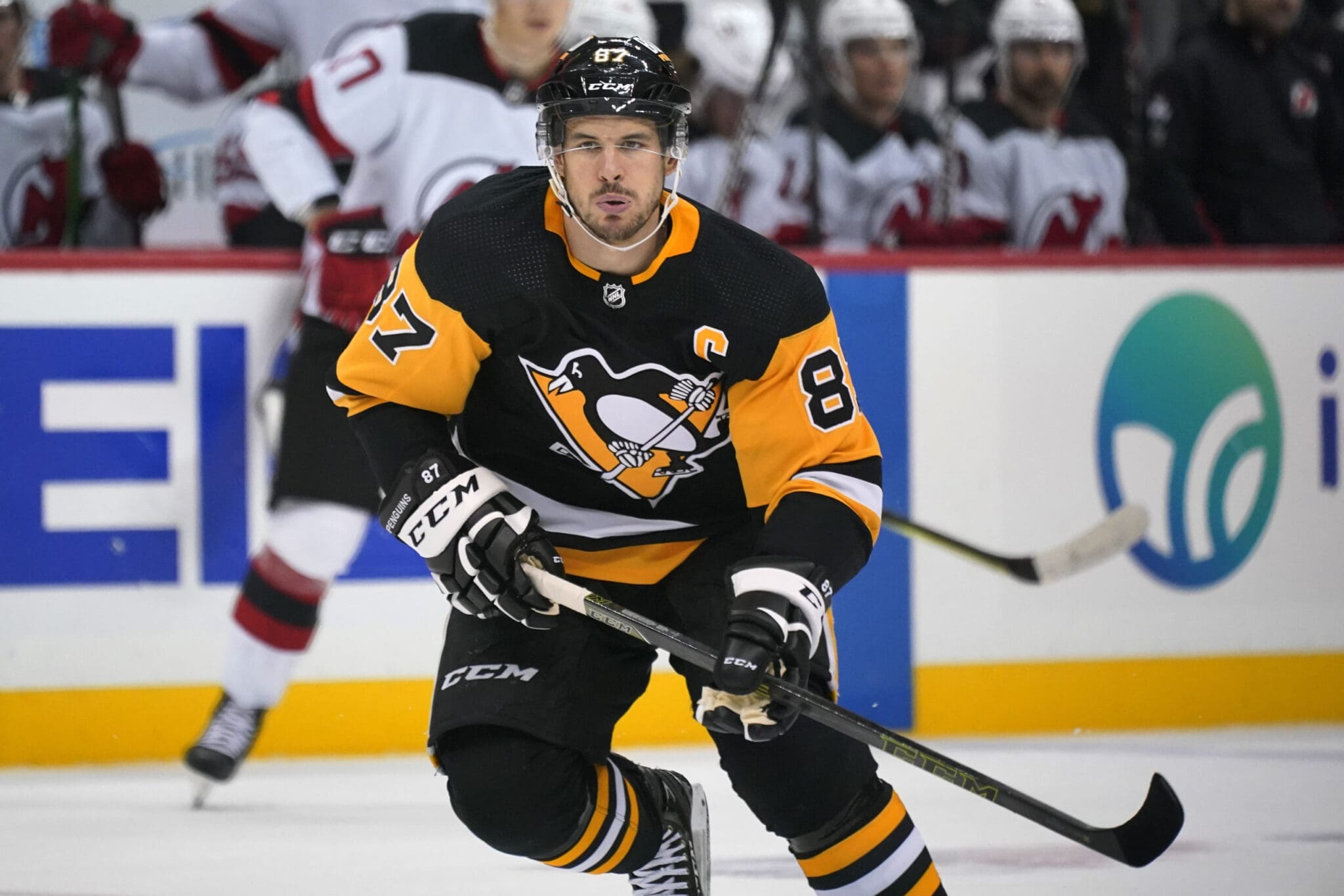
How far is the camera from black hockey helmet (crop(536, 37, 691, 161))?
220 cm

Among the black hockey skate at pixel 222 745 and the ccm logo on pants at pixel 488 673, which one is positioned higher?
the ccm logo on pants at pixel 488 673

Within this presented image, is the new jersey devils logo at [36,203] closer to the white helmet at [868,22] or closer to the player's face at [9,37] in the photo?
the player's face at [9,37]

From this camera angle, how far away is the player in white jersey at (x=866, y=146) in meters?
4.88

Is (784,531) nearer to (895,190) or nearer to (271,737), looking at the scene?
(271,737)

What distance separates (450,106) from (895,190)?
1500mm

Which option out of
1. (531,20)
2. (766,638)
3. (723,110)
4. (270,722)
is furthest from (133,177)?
(766,638)

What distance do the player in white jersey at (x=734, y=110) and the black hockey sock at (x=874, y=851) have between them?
262 centimetres

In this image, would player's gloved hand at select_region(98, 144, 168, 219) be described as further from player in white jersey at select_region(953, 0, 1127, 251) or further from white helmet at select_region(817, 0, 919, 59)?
player in white jersey at select_region(953, 0, 1127, 251)

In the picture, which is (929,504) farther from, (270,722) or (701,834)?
(701,834)

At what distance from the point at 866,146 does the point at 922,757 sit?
3.04 meters

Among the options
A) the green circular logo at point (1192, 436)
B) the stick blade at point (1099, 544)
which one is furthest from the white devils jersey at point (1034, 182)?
the stick blade at point (1099, 544)

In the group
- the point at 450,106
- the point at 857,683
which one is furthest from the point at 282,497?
the point at 857,683

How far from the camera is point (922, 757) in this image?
216 cm

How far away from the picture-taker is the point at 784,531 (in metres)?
2.17
